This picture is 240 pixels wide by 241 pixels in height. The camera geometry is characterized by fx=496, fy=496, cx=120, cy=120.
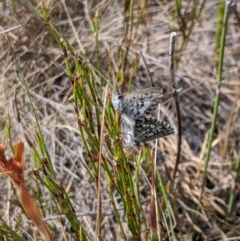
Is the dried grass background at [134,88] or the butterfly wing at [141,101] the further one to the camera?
the dried grass background at [134,88]

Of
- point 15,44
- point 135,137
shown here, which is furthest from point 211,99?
point 135,137

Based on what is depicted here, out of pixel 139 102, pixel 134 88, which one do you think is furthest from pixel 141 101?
pixel 134 88

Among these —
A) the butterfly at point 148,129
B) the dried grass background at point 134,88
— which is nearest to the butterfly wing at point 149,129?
the butterfly at point 148,129

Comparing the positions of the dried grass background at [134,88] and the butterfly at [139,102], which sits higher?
the butterfly at [139,102]

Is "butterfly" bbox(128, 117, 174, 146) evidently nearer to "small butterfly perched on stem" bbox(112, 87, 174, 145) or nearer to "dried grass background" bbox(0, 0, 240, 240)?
"small butterfly perched on stem" bbox(112, 87, 174, 145)

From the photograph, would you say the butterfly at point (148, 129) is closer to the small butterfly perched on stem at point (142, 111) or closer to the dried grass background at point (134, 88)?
the small butterfly perched on stem at point (142, 111)

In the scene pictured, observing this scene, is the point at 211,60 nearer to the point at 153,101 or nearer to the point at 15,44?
the point at 15,44

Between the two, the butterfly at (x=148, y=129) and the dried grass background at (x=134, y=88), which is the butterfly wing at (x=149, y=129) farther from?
the dried grass background at (x=134, y=88)
